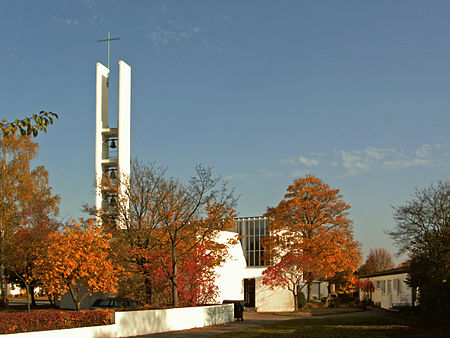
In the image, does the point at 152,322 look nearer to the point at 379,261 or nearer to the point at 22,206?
the point at 22,206

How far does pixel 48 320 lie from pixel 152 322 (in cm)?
524

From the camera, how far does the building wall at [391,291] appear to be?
37.3 metres

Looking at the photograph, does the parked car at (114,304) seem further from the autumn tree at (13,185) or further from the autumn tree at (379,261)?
the autumn tree at (379,261)

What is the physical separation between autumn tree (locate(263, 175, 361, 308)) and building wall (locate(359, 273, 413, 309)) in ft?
13.9

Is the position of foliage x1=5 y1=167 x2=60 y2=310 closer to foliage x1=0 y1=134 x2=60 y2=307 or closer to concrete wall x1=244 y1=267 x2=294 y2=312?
foliage x1=0 y1=134 x2=60 y2=307

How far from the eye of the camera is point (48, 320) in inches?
637

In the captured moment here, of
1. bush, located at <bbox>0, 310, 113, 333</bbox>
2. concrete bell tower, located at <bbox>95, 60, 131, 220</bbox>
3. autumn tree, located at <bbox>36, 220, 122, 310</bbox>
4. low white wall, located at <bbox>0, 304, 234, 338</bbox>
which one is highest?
concrete bell tower, located at <bbox>95, 60, 131, 220</bbox>

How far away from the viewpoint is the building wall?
37.3 metres

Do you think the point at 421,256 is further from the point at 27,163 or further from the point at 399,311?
the point at 27,163

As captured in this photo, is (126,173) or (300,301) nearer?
(126,173)

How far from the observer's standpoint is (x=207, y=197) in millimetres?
25906

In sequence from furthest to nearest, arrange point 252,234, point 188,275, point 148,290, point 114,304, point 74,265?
1. point 252,234
2. point 188,275
3. point 148,290
4. point 114,304
5. point 74,265

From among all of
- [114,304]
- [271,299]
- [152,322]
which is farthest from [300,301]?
[152,322]

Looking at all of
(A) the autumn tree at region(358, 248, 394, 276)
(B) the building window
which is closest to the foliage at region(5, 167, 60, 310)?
(B) the building window
